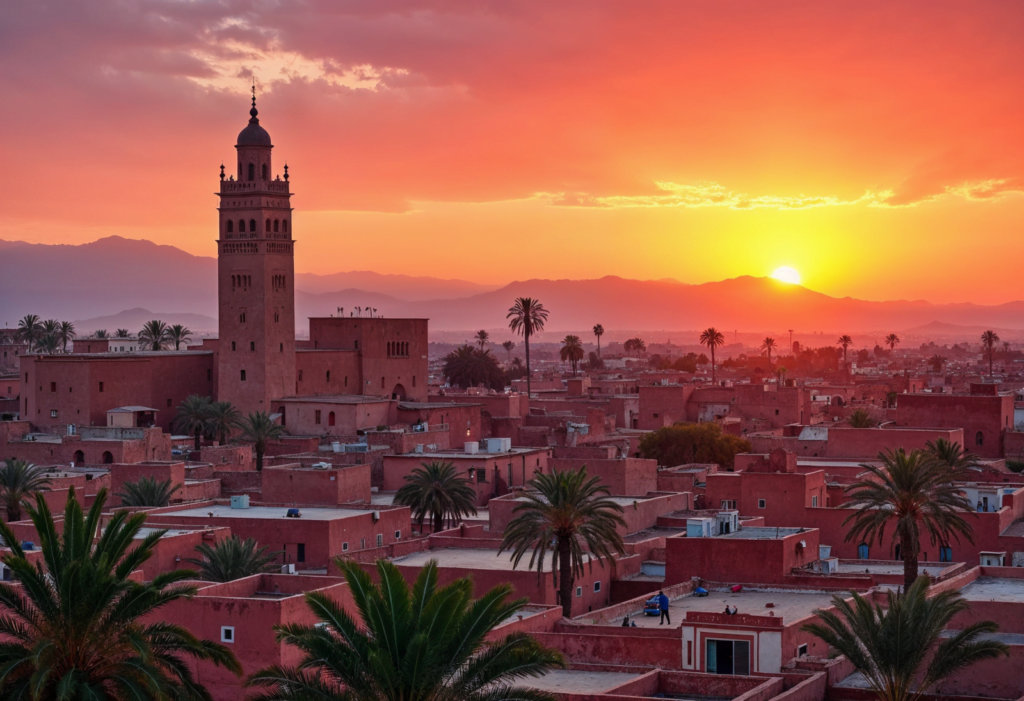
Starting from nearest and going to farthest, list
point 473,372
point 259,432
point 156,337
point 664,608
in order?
point 664,608 → point 259,432 → point 156,337 → point 473,372

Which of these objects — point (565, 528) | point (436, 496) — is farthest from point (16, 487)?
point (565, 528)

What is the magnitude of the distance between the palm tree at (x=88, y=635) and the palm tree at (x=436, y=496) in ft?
66.1

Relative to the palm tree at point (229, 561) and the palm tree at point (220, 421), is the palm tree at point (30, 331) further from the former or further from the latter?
the palm tree at point (229, 561)

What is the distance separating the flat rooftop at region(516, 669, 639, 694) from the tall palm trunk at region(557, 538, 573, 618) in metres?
5.22

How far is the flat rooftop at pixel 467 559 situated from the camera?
33.5m

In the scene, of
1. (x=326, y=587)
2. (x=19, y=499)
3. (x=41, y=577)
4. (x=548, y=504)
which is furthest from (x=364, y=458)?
(x=41, y=577)

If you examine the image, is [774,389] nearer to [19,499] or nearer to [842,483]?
[842,483]

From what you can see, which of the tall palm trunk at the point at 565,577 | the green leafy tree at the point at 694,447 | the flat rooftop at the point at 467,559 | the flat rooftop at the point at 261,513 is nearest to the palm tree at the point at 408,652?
the tall palm trunk at the point at 565,577

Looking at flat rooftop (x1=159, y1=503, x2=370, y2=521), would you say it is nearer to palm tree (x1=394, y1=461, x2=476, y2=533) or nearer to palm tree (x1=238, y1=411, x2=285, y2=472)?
palm tree (x1=394, y1=461, x2=476, y2=533)

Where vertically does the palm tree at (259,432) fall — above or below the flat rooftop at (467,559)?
above

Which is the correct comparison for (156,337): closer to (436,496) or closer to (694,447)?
(694,447)

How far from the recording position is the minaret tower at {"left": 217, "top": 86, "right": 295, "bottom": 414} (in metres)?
68.4

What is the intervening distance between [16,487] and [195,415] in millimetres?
21492

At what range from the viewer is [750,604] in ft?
98.5
